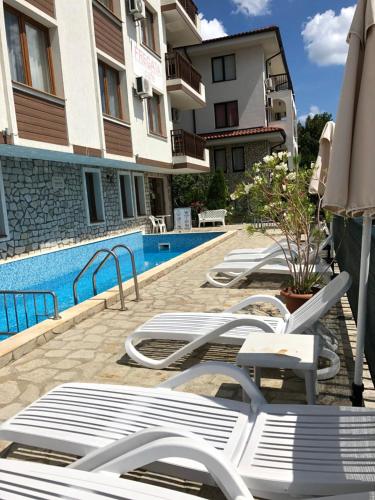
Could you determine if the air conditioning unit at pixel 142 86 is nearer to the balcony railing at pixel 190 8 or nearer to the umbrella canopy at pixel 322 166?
the balcony railing at pixel 190 8

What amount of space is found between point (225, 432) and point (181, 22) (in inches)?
821

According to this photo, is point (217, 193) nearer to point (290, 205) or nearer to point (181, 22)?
point (181, 22)

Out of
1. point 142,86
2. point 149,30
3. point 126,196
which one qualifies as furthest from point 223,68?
point 126,196

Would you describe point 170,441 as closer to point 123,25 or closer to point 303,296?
point 303,296

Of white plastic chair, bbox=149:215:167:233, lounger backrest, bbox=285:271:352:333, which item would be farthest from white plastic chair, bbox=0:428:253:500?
white plastic chair, bbox=149:215:167:233

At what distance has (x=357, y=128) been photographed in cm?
235

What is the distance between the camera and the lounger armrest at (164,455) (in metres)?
1.58

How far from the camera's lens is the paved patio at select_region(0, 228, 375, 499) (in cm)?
342

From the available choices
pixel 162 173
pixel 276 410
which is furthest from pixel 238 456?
pixel 162 173

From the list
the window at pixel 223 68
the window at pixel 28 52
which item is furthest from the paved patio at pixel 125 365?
the window at pixel 223 68

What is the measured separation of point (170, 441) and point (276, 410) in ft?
2.97

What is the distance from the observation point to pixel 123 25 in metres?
14.1

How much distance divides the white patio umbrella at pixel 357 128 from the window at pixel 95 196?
1286 centimetres

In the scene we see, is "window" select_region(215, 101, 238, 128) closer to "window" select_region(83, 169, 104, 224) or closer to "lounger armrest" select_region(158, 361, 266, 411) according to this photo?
"window" select_region(83, 169, 104, 224)
